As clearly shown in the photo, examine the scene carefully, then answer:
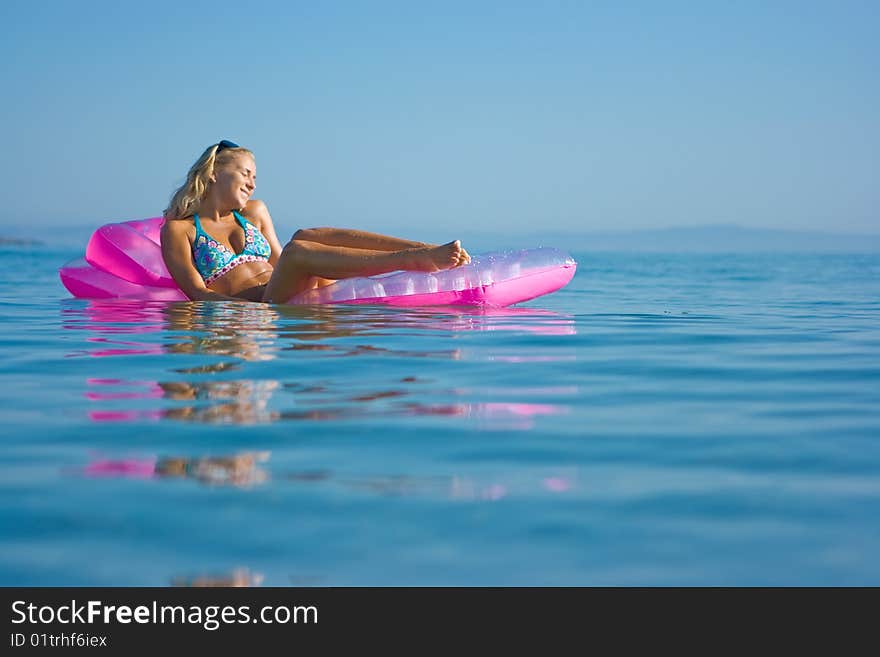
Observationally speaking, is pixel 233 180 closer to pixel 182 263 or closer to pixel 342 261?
pixel 182 263

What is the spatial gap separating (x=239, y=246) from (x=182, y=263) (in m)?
0.46

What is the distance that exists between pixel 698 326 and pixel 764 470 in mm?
3592

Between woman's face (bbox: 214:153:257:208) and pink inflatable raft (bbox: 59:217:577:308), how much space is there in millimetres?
749

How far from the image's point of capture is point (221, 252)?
635cm

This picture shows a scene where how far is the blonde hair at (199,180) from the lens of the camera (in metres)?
6.33

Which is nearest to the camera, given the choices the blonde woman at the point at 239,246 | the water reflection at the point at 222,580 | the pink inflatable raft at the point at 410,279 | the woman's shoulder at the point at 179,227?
the water reflection at the point at 222,580

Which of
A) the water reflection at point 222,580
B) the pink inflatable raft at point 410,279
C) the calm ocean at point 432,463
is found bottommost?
the water reflection at point 222,580

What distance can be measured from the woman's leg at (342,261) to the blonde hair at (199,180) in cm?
76

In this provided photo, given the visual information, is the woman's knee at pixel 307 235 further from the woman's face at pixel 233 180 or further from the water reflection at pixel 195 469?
the water reflection at pixel 195 469

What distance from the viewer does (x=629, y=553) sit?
172 cm

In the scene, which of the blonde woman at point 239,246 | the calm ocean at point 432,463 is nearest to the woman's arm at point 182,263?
the blonde woman at point 239,246

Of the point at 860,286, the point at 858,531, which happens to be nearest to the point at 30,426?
the point at 858,531

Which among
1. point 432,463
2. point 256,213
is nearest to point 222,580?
point 432,463
